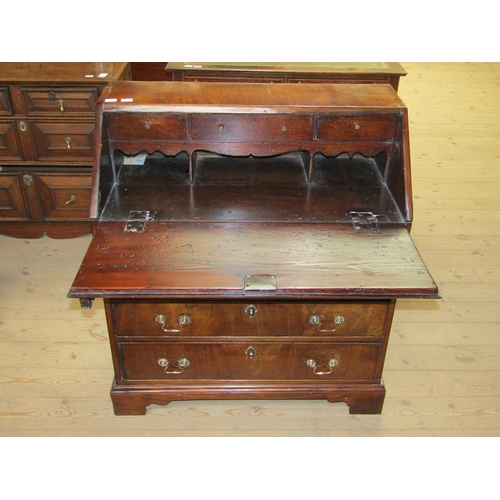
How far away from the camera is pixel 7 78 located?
2.87 meters

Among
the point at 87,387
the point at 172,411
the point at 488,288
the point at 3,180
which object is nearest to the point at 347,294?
the point at 172,411

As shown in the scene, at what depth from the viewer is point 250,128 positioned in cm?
225

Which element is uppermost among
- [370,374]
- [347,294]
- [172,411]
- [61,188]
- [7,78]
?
Answer: [7,78]

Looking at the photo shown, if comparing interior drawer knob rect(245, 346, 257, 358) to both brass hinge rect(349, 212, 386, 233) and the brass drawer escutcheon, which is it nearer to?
the brass drawer escutcheon

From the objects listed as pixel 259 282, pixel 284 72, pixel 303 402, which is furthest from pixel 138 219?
pixel 284 72

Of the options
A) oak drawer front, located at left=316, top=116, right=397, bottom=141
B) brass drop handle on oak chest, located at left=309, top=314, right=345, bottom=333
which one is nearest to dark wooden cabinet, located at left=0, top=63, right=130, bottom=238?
oak drawer front, located at left=316, top=116, right=397, bottom=141

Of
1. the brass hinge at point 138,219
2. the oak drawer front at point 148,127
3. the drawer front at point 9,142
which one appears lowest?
the drawer front at point 9,142

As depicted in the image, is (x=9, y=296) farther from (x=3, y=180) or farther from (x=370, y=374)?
(x=370, y=374)

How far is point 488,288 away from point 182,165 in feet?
6.03

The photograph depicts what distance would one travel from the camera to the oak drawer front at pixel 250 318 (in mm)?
2072

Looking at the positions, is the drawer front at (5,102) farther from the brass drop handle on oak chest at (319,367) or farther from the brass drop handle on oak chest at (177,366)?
the brass drop handle on oak chest at (319,367)

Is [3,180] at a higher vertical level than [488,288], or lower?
higher

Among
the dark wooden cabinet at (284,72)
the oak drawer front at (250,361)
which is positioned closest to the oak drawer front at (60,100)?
the dark wooden cabinet at (284,72)

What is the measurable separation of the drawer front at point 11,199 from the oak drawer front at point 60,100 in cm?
41
